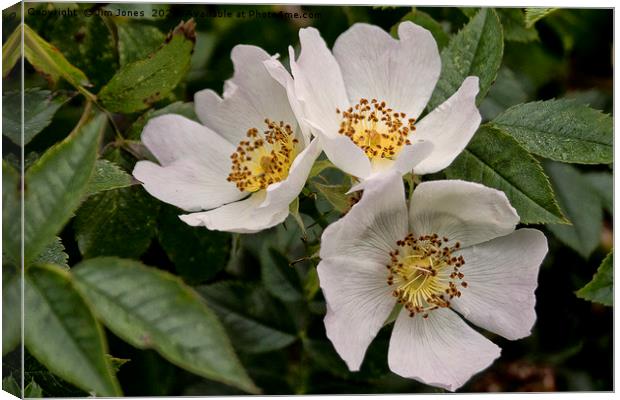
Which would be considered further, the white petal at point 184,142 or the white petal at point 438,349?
the white petal at point 184,142

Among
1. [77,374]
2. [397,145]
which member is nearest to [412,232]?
[397,145]

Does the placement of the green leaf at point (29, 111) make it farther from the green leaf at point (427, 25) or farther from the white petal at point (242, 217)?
the green leaf at point (427, 25)

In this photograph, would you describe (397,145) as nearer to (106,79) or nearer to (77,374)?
(106,79)

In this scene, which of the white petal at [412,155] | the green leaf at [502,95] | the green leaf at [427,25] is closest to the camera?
the white petal at [412,155]

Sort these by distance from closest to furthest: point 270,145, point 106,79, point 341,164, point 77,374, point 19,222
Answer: point 77,374, point 19,222, point 341,164, point 270,145, point 106,79

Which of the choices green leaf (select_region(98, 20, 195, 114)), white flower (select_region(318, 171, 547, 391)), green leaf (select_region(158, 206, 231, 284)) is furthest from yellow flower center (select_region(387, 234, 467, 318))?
green leaf (select_region(98, 20, 195, 114))

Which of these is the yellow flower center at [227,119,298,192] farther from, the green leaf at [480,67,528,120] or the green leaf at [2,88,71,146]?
the green leaf at [480,67,528,120]

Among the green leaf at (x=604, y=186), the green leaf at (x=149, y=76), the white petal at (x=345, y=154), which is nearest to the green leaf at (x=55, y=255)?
the green leaf at (x=149, y=76)
